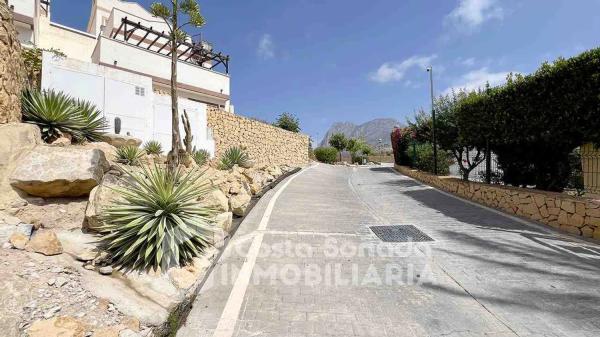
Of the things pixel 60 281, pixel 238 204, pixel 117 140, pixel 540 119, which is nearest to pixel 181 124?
pixel 117 140

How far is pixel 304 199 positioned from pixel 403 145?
15.2 meters

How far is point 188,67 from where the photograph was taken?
87.2 ft

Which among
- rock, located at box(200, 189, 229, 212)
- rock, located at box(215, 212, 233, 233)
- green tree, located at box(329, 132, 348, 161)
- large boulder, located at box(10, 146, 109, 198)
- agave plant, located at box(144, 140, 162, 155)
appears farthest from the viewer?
green tree, located at box(329, 132, 348, 161)

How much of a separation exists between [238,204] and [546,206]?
779 cm

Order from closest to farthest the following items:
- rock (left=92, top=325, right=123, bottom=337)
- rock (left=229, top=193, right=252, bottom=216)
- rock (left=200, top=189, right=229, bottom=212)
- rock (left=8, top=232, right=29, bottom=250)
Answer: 1. rock (left=92, top=325, right=123, bottom=337)
2. rock (left=8, top=232, right=29, bottom=250)
3. rock (left=200, top=189, right=229, bottom=212)
4. rock (left=229, top=193, right=252, bottom=216)

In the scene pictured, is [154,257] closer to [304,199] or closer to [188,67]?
[304,199]

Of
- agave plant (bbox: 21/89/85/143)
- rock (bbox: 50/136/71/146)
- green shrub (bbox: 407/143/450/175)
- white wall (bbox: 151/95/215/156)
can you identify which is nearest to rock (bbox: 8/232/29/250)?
rock (bbox: 50/136/71/146)

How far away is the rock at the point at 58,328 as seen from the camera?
266 cm

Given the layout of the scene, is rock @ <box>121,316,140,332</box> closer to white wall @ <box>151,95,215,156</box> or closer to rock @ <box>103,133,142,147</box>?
rock @ <box>103,133,142,147</box>

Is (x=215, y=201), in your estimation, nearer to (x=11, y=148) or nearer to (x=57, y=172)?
(x=57, y=172)

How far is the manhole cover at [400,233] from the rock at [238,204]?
3.12m

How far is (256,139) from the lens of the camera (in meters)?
25.1

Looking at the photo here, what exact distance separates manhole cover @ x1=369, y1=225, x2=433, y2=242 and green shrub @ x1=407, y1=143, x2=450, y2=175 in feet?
36.5

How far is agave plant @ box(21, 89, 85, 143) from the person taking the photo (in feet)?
22.3
